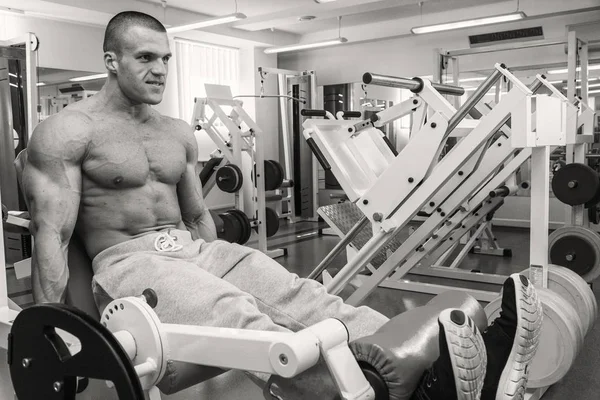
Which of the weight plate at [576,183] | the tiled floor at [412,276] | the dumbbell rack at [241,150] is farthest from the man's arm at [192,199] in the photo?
the dumbbell rack at [241,150]

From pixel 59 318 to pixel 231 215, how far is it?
3.62 metres

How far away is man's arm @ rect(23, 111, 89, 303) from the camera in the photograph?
4.85ft

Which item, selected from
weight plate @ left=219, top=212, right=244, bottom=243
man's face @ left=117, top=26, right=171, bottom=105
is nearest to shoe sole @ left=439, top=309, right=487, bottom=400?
man's face @ left=117, top=26, right=171, bottom=105

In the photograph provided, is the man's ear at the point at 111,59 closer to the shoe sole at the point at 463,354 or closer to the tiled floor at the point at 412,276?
the shoe sole at the point at 463,354

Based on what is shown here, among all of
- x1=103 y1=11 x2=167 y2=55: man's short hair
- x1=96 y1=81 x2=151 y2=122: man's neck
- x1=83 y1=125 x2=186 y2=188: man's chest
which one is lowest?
x1=83 y1=125 x2=186 y2=188: man's chest

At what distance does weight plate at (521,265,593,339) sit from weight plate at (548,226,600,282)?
1.50 meters

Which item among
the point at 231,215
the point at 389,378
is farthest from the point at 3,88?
the point at 389,378

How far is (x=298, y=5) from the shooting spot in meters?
6.69

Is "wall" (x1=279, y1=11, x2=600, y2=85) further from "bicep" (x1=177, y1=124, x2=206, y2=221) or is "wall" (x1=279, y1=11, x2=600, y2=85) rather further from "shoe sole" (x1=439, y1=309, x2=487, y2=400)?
"shoe sole" (x1=439, y1=309, x2=487, y2=400)

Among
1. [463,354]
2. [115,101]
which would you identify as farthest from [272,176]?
[463,354]

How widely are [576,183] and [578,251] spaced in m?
0.47

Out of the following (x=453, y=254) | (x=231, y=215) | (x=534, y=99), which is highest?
(x=534, y=99)

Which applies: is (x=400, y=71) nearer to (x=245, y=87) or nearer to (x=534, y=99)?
(x=245, y=87)

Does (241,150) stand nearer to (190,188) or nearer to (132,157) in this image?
(190,188)
